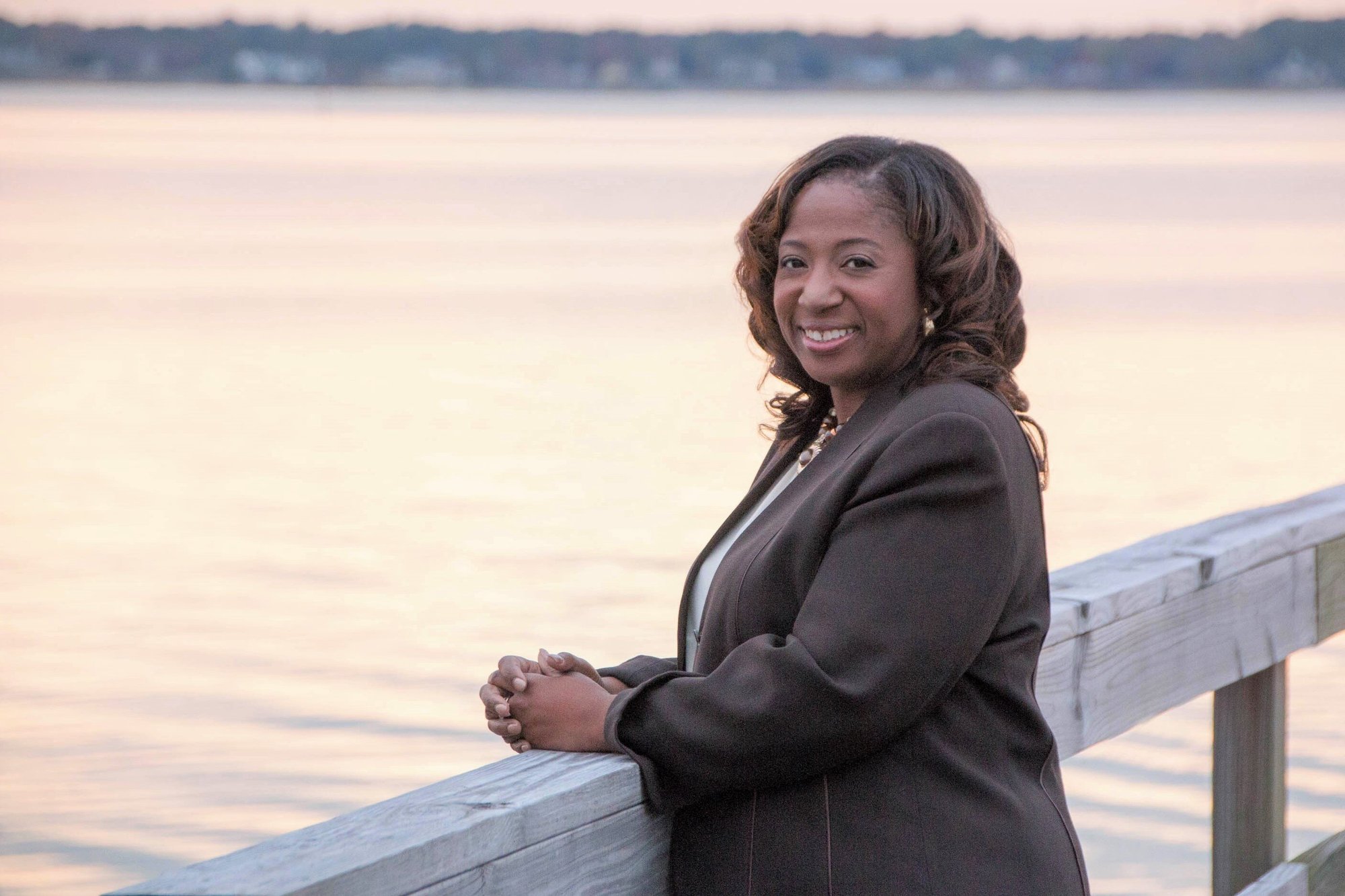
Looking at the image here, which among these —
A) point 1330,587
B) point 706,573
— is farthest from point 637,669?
point 1330,587

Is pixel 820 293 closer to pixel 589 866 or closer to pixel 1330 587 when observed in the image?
pixel 589 866

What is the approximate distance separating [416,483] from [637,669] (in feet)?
27.4

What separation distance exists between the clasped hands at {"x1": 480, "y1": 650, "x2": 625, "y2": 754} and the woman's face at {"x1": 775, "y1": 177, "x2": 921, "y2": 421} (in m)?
0.45

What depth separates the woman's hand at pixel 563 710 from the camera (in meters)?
1.81

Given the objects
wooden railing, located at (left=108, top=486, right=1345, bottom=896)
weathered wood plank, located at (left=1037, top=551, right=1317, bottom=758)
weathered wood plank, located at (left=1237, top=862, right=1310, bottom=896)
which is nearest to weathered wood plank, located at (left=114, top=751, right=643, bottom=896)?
wooden railing, located at (left=108, top=486, right=1345, bottom=896)

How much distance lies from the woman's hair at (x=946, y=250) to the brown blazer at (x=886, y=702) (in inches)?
4.4

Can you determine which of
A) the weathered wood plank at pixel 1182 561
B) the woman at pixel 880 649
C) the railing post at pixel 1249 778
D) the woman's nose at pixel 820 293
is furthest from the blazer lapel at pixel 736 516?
the railing post at pixel 1249 778

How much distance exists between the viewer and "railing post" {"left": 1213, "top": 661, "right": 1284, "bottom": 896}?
274 cm

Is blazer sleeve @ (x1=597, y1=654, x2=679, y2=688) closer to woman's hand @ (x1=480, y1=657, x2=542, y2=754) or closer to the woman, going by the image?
the woman

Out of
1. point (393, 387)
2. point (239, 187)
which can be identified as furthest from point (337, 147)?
point (393, 387)

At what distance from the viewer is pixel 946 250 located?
2.04 meters

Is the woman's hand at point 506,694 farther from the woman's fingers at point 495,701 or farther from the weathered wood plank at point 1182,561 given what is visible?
the weathered wood plank at point 1182,561

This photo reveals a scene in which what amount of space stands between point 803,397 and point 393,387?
38.7ft

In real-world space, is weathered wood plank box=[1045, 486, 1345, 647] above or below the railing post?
above
